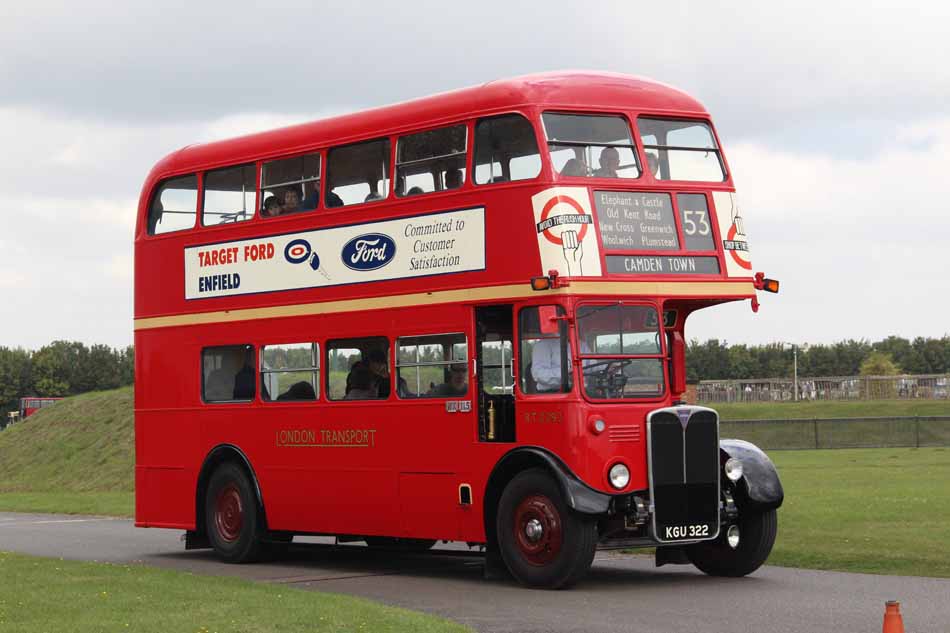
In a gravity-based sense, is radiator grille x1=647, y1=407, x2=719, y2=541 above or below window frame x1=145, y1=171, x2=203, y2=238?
below

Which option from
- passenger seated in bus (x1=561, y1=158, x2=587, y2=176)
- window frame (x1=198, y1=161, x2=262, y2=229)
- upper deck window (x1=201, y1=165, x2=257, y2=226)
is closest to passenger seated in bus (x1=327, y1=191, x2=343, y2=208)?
window frame (x1=198, y1=161, x2=262, y2=229)

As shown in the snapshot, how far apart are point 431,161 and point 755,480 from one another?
470 centimetres

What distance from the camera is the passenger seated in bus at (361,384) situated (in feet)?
56.9

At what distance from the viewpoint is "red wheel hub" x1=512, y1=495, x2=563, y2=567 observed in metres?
14.8

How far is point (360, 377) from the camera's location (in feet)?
57.4

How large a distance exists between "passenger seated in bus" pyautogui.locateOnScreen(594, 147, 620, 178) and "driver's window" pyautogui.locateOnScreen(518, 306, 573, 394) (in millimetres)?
1432

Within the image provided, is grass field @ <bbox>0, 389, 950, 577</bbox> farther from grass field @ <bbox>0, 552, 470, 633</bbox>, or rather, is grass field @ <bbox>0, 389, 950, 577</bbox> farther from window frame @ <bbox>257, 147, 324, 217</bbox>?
window frame @ <bbox>257, 147, 324, 217</bbox>

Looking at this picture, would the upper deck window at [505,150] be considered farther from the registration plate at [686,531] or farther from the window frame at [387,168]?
the registration plate at [686,531]

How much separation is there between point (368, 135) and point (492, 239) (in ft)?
8.34

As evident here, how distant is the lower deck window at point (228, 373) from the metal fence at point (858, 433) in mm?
28917

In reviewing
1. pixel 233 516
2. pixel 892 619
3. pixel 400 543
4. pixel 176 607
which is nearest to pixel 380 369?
pixel 400 543

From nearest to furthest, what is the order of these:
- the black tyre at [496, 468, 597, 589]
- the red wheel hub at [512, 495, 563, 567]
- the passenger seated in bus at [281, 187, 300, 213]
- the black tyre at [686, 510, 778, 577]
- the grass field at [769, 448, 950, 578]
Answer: the black tyre at [496, 468, 597, 589] < the red wheel hub at [512, 495, 563, 567] < the black tyre at [686, 510, 778, 577] < the grass field at [769, 448, 950, 578] < the passenger seated in bus at [281, 187, 300, 213]

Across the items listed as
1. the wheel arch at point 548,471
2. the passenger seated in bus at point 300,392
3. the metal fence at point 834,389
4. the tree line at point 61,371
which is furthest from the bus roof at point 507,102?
the tree line at point 61,371

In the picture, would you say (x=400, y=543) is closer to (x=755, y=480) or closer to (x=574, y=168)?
(x=755, y=480)
